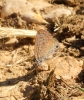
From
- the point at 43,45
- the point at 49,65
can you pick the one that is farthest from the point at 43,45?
the point at 49,65

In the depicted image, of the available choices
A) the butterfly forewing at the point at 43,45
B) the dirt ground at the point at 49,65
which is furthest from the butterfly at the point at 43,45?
the dirt ground at the point at 49,65

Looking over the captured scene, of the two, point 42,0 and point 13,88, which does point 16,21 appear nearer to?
point 42,0

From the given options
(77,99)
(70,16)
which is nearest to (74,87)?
(77,99)

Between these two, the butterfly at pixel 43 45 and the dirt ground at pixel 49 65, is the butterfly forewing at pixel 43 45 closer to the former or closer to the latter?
the butterfly at pixel 43 45

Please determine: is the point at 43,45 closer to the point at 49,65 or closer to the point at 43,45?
the point at 43,45

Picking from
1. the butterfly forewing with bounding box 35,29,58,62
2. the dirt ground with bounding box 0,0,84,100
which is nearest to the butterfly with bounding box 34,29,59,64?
the butterfly forewing with bounding box 35,29,58,62

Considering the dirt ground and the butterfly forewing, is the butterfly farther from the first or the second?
the dirt ground
